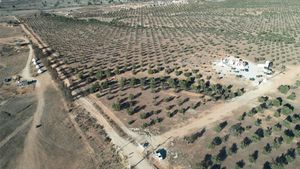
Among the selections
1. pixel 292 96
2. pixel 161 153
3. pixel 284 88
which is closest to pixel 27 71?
pixel 161 153

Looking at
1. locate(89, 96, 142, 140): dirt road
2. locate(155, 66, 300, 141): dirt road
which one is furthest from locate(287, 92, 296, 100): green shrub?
locate(89, 96, 142, 140): dirt road

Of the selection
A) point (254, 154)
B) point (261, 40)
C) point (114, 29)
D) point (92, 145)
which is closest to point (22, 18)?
point (114, 29)

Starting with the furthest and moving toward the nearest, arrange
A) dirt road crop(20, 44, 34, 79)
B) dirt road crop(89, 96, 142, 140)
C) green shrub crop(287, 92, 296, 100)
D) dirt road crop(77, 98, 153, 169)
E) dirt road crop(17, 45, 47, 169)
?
dirt road crop(20, 44, 34, 79) → green shrub crop(287, 92, 296, 100) → dirt road crop(89, 96, 142, 140) → dirt road crop(17, 45, 47, 169) → dirt road crop(77, 98, 153, 169)

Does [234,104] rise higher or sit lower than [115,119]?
higher

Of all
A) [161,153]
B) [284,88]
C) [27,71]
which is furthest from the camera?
[27,71]

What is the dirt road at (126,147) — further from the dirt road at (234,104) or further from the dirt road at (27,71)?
the dirt road at (27,71)

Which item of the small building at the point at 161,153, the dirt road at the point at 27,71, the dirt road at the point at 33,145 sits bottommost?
the dirt road at the point at 27,71

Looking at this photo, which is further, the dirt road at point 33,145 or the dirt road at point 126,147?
the dirt road at point 33,145

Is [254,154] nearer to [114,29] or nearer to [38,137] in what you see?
[38,137]

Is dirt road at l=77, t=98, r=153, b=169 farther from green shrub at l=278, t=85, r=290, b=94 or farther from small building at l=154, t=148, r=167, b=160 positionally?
green shrub at l=278, t=85, r=290, b=94

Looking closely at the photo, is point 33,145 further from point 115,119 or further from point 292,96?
point 292,96

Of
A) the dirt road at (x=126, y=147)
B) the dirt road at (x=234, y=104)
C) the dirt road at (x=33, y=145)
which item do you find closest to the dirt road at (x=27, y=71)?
the dirt road at (x=33, y=145)
